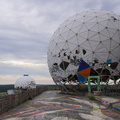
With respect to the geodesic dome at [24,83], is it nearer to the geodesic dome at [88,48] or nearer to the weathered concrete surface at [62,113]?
the geodesic dome at [88,48]

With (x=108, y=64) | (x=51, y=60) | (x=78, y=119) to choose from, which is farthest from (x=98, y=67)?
(x=78, y=119)

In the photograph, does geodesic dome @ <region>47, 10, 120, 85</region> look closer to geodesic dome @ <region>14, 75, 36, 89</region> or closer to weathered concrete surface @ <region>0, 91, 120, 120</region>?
weathered concrete surface @ <region>0, 91, 120, 120</region>

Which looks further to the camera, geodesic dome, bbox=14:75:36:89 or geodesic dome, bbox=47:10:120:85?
geodesic dome, bbox=14:75:36:89

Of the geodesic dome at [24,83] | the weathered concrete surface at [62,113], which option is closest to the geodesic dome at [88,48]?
the weathered concrete surface at [62,113]

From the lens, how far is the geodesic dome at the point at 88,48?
66.5 feet

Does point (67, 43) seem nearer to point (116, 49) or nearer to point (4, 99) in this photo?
point (116, 49)

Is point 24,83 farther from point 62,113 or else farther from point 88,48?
point 62,113

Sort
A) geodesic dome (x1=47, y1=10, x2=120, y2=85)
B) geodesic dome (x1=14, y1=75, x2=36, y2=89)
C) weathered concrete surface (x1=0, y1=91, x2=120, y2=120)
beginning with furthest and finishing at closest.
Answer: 1. geodesic dome (x1=14, y1=75, x2=36, y2=89)
2. geodesic dome (x1=47, y1=10, x2=120, y2=85)
3. weathered concrete surface (x1=0, y1=91, x2=120, y2=120)

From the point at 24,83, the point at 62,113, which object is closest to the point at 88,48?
the point at 62,113

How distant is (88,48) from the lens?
20484mm

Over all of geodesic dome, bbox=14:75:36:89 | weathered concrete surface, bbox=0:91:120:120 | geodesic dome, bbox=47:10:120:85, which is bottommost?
weathered concrete surface, bbox=0:91:120:120

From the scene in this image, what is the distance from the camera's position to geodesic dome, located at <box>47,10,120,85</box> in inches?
798

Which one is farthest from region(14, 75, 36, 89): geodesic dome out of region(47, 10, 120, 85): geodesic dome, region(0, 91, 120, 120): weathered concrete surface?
region(0, 91, 120, 120): weathered concrete surface

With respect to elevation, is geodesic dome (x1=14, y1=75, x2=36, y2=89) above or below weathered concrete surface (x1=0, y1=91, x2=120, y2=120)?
above
